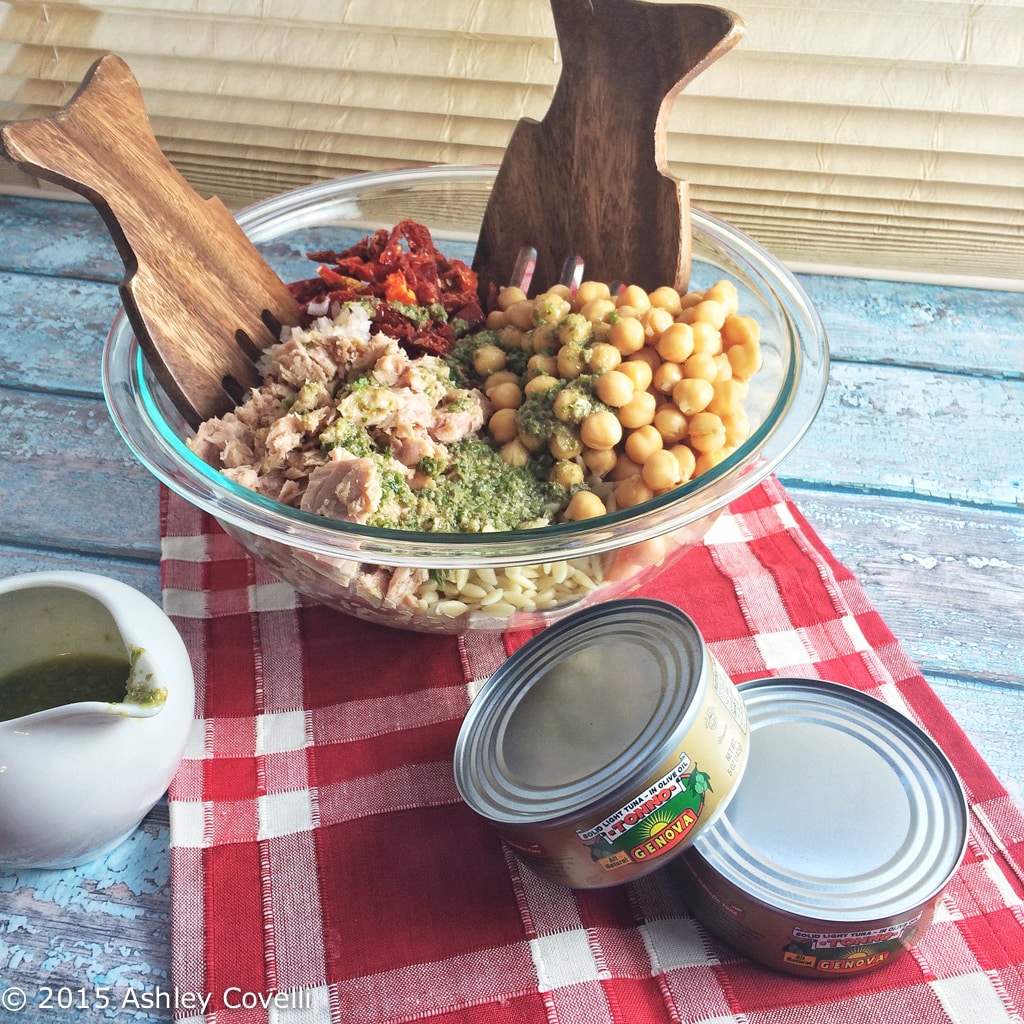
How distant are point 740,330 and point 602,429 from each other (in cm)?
27

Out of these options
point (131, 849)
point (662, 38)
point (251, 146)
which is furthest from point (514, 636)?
point (251, 146)

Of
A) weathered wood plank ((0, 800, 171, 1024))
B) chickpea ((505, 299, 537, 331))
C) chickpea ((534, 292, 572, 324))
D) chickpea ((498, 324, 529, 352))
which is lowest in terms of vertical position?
weathered wood plank ((0, 800, 171, 1024))

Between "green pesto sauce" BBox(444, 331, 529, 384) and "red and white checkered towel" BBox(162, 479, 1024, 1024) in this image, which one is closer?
"red and white checkered towel" BBox(162, 479, 1024, 1024)

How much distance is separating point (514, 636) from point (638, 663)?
0.40 metres

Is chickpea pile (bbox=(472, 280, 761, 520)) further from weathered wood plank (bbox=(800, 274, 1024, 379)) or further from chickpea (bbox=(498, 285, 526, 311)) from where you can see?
weathered wood plank (bbox=(800, 274, 1024, 379))

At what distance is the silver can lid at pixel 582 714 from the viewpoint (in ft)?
3.38

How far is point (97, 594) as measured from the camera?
3.92ft

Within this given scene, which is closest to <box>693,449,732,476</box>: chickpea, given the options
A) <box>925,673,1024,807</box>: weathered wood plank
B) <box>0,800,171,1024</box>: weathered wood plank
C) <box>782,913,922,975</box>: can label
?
<box>925,673,1024,807</box>: weathered wood plank

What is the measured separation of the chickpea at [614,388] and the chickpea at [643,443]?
0.16 ft

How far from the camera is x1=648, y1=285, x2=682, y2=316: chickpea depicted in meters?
1.48

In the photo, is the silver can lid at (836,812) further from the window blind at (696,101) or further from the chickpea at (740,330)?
the window blind at (696,101)

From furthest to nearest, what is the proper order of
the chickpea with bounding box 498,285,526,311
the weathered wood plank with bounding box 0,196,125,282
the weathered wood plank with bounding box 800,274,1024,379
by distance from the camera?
1. the weathered wood plank with bounding box 0,196,125,282
2. the weathered wood plank with bounding box 800,274,1024,379
3. the chickpea with bounding box 498,285,526,311

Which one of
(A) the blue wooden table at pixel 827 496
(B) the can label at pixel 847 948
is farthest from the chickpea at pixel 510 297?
(B) the can label at pixel 847 948

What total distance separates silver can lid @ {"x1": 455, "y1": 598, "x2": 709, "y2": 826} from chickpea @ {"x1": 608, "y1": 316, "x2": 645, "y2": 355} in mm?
383
